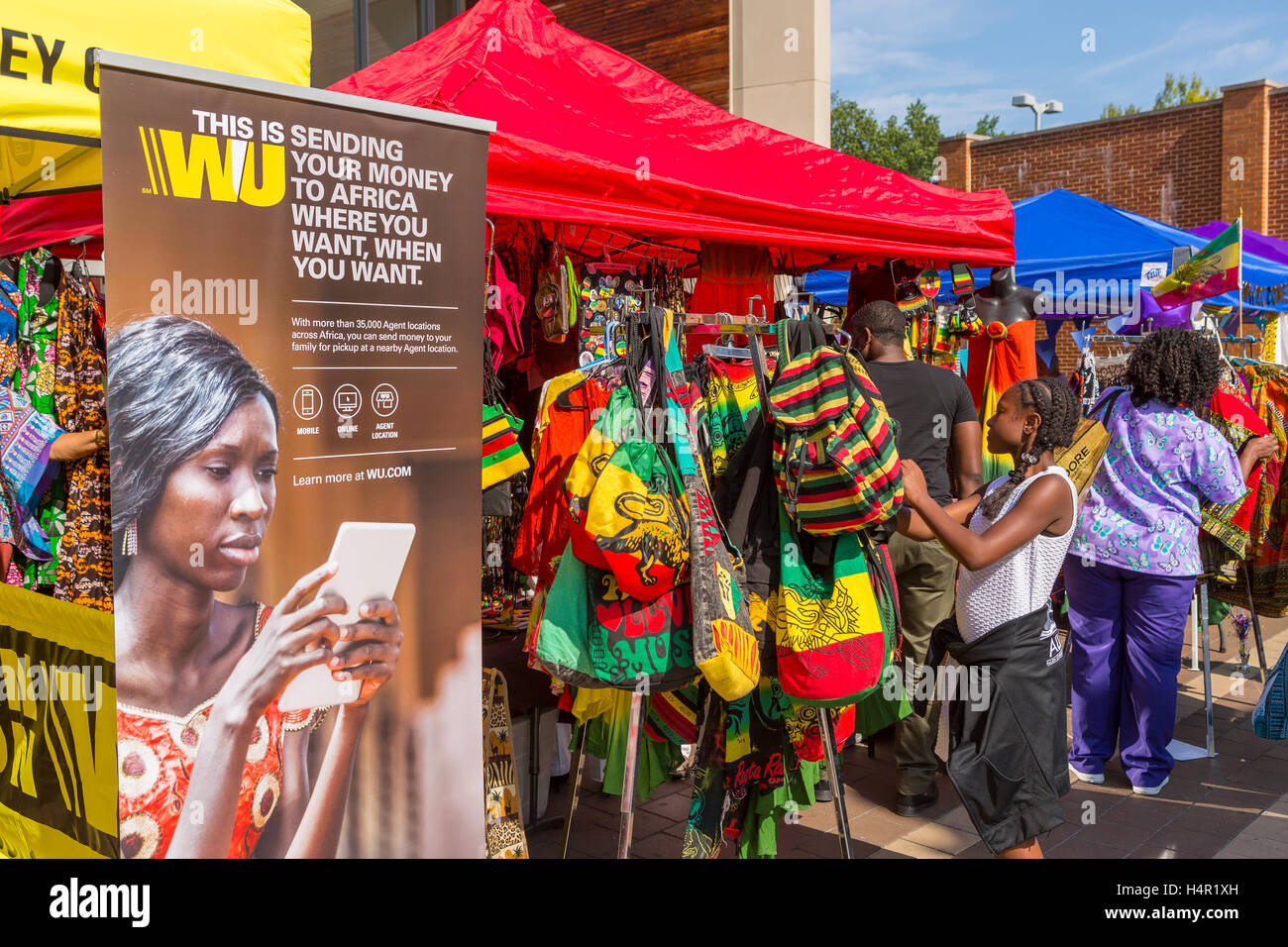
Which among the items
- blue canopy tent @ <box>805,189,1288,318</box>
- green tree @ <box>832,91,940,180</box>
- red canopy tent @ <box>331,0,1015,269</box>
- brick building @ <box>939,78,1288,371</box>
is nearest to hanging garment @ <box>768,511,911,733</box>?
red canopy tent @ <box>331,0,1015,269</box>

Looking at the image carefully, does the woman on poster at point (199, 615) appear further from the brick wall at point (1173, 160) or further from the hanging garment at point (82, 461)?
the brick wall at point (1173, 160)

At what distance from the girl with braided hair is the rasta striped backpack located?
165 millimetres

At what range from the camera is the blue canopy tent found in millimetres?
7763

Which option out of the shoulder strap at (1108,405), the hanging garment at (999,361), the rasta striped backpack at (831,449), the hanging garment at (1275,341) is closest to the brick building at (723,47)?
the hanging garment at (999,361)

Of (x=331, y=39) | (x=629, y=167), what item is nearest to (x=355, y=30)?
(x=331, y=39)

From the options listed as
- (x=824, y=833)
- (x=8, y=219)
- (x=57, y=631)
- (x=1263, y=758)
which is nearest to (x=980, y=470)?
(x=824, y=833)

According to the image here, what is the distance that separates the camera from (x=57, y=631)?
3.17 meters

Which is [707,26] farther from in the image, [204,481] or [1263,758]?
[204,481]

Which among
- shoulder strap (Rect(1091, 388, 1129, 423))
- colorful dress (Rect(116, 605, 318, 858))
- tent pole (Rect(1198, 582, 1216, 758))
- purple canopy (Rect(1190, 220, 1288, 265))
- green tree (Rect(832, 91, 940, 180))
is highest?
green tree (Rect(832, 91, 940, 180))

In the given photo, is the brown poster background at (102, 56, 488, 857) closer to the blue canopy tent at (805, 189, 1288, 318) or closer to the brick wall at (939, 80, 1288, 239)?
the blue canopy tent at (805, 189, 1288, 318)

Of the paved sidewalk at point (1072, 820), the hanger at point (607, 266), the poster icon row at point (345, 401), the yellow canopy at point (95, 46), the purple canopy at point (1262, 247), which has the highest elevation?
the purple canopy at point (1262, 247)

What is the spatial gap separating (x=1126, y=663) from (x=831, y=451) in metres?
2.93

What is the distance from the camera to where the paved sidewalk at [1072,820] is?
4223 millimetres

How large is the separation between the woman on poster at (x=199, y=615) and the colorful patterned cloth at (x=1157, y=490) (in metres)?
3.83
